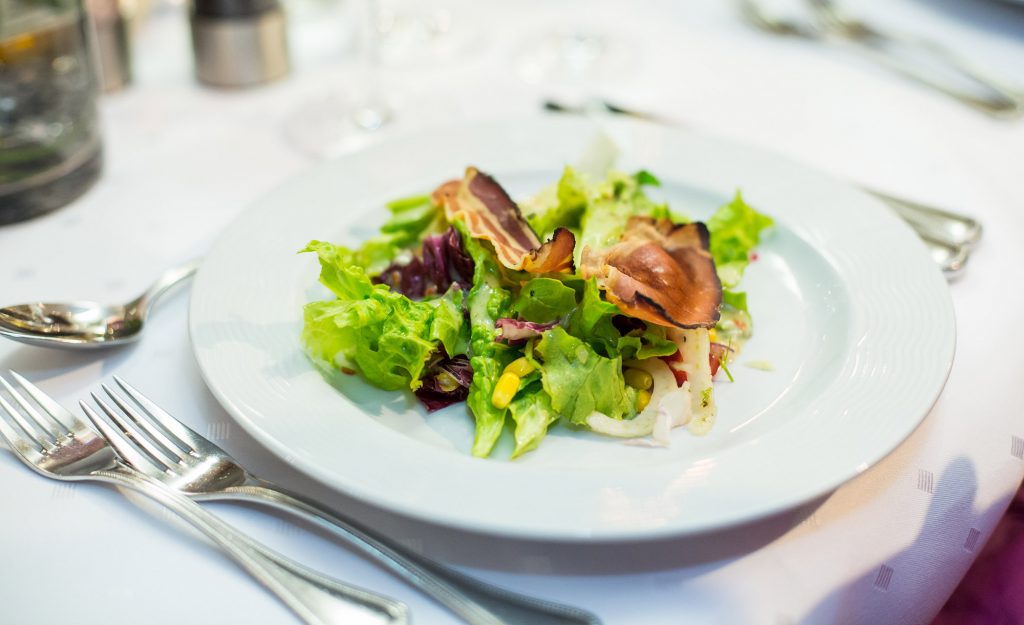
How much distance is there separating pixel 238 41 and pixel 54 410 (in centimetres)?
137

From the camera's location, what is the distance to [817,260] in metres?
1.52

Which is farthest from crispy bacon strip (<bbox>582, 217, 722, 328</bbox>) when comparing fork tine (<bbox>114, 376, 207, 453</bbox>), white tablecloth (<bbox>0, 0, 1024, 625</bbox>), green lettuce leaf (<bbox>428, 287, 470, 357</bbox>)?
fork tine (<bbox>114, 376, 207, 453</bbox>)

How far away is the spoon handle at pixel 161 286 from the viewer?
1464mm

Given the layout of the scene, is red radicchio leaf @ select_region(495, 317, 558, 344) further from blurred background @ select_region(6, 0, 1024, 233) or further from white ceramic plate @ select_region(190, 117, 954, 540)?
blurred background @ select_region(6, 0, 1024, 233)

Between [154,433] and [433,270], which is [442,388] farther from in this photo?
[154,433]

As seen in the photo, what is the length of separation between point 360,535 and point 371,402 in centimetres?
28

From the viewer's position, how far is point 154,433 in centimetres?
116

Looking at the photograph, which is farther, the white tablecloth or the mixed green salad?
the mixed green salad

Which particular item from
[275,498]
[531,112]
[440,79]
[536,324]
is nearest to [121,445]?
[275,498]

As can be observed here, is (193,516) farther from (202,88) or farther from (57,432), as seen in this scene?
(202,88)

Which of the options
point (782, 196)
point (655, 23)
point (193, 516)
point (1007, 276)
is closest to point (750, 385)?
point (782, 196)

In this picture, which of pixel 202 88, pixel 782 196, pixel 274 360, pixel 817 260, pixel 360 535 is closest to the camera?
pixel 360 535

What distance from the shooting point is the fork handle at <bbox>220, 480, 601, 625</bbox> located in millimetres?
943

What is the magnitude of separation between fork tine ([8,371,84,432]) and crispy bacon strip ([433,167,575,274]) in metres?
0.64
